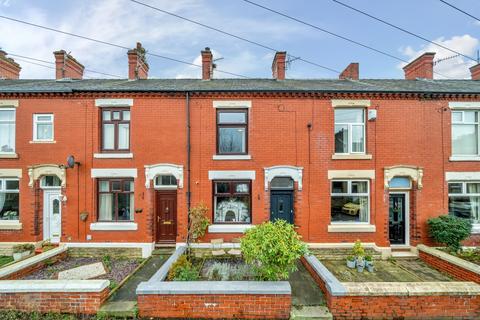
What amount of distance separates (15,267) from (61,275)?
4.12 feet

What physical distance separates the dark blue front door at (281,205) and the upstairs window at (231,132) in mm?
2443

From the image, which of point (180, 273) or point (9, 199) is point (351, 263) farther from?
point (9, 199)

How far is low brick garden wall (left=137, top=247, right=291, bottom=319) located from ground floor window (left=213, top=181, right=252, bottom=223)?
15.4 ft

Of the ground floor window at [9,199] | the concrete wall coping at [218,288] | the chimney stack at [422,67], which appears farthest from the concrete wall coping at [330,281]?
the ground floor window at [9,199]

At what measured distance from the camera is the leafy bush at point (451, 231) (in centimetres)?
962

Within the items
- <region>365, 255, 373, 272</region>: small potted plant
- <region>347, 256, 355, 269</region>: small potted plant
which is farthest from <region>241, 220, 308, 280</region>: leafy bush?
<region>365, 255, 373, 272</region>: small potted plant

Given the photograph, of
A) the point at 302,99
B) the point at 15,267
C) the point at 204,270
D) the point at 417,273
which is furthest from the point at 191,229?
the point at 417,273

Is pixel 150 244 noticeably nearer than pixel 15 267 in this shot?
No

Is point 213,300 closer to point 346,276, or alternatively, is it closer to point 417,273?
point 346,276

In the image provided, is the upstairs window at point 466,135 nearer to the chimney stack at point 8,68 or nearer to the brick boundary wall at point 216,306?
the brick boundary wall at point 216,306

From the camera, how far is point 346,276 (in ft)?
26.9

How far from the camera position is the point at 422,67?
1313cm

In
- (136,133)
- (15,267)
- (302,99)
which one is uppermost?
(302,99)

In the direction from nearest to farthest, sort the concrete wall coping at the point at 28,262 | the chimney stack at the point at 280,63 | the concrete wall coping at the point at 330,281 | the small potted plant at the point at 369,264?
the concrete wall coping at the point at 330,281, the concrete wall coping at the point at 28,262, the small potted plant at the point at 369,264, the chimney stack at the point at 280,63
